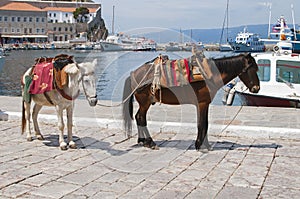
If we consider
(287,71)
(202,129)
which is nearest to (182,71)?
(202,129)

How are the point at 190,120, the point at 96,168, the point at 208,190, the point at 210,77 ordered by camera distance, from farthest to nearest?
the point at 190,120 → the point at 210,77 → the point at 96,168 → the point at 208,190

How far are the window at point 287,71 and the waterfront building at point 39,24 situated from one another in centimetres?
10017

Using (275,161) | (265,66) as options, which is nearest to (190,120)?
(275,161)

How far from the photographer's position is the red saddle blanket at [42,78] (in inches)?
267

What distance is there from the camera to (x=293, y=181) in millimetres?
5289

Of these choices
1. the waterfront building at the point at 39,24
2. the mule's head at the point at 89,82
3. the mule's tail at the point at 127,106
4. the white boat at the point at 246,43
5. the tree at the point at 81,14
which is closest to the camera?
the mule's head at the point at 89,82

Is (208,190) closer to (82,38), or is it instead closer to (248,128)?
(248,128)

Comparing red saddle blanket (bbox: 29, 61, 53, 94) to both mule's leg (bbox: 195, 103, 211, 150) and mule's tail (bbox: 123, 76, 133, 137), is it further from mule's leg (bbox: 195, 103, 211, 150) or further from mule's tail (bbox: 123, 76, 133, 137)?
mule's leg (bbox: 195, 103, 211, 150)

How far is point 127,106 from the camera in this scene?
716cm

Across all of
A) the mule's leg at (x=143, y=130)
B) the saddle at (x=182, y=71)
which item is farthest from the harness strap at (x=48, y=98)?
the saddle at (x=182, y=71)

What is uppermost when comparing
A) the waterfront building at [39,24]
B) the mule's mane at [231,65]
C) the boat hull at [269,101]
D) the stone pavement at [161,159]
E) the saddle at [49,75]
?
the waterfront building at [39,24]

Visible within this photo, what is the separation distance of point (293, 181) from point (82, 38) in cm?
10930

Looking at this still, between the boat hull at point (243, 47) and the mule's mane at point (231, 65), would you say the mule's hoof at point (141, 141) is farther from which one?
the boat hull at point (243, 47)

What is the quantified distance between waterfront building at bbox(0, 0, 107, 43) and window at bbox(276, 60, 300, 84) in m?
100
